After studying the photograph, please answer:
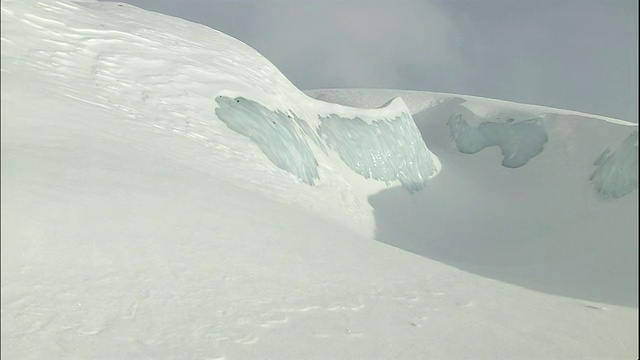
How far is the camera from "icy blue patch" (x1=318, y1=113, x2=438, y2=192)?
15203 millimetres

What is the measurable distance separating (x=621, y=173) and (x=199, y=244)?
35.3 ft

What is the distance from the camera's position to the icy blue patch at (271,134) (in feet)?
34.7

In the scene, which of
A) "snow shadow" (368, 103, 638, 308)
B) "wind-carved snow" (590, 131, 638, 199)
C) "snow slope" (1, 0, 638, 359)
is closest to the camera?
"snow slope" (1, 0, 638, 359)

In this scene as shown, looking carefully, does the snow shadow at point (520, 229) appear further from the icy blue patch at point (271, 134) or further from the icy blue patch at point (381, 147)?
the icy blue patch at point (271, 134)

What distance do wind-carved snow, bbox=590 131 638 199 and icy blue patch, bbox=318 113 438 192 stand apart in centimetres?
507

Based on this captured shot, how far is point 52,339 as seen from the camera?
3486 mm

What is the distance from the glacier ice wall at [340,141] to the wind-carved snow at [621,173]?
5.06 metres

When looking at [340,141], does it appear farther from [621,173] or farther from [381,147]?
[621,173]

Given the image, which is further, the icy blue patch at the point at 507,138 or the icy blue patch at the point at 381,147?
the icy blue patch at the point at 507,138

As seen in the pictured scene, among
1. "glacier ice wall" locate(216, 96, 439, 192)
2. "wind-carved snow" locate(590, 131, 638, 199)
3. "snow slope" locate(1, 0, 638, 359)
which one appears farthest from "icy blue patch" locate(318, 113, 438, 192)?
"wind-carved snow" locate(590, 131, 638, 199)

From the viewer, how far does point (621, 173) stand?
12.6 metres

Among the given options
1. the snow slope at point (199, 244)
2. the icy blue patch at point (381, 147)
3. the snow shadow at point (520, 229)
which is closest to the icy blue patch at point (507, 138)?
the snow shadow at point (520, 229)

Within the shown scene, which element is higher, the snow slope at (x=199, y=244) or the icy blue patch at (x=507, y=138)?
the icy blue patch at (x=507, y=138)

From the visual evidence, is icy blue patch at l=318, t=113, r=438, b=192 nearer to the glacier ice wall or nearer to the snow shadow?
the glacier ice wall
